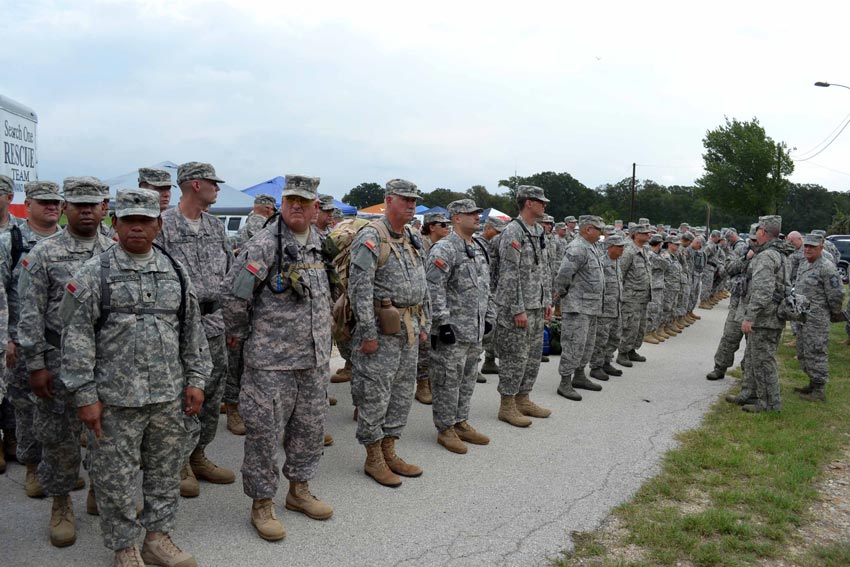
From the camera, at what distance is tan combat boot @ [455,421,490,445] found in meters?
5.79

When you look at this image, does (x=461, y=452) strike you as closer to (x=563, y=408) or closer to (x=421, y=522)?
(x=421, y=522)

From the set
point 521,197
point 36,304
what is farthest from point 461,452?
point 36,304

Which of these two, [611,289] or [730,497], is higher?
[611,289]

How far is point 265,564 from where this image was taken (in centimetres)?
354

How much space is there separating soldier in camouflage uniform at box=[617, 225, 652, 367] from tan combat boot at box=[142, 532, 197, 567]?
7.69m

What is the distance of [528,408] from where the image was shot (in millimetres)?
6730

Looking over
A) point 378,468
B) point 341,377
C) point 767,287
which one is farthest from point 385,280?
point 767,287

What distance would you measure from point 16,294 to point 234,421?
2.22 meters

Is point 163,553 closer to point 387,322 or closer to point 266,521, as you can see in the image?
point 266,521

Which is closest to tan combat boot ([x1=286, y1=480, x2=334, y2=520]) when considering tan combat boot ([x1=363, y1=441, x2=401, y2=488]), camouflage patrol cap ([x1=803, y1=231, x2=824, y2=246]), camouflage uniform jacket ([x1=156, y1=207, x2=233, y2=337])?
tan combat boot ([x1=363, y1=441, x2=401, y2=488])

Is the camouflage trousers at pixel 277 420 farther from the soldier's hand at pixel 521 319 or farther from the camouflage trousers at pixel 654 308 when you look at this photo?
the camouflage trousers at pixel 654 308

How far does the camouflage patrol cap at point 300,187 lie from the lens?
3.88 metres

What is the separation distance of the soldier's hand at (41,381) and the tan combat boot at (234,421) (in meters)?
2.20

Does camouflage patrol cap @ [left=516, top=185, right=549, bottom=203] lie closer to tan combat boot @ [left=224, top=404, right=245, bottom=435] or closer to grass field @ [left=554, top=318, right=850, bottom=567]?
grass field @ [left=554, top=318, right=850, bottom=567]
